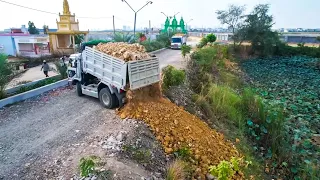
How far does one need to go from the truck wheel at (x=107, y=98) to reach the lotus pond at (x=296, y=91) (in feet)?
21.8

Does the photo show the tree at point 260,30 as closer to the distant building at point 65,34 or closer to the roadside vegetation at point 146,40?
the roadside vegetation at point 146,40

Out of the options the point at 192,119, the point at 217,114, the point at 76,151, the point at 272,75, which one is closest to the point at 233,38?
the point at 272,75

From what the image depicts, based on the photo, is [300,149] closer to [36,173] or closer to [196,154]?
[196,154]

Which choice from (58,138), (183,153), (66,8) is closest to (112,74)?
(58,138)

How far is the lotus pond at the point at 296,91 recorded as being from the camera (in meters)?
9.65

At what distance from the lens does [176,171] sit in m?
5.54

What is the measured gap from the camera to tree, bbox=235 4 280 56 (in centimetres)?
3177

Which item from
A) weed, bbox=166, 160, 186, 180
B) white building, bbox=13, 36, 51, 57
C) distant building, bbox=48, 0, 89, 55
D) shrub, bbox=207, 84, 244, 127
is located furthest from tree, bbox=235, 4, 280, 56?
weed, bbox=166, 160, 186, 180

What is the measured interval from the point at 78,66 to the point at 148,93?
339 centimetres

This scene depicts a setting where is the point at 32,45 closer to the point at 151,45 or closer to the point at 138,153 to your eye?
the point at 151,45

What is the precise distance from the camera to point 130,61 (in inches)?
290

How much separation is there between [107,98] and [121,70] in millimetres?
1558

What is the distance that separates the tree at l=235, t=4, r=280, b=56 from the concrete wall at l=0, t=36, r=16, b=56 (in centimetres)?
3074

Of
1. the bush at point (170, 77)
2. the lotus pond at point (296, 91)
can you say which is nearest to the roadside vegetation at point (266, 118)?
the lotus pond at point (296, 91)
